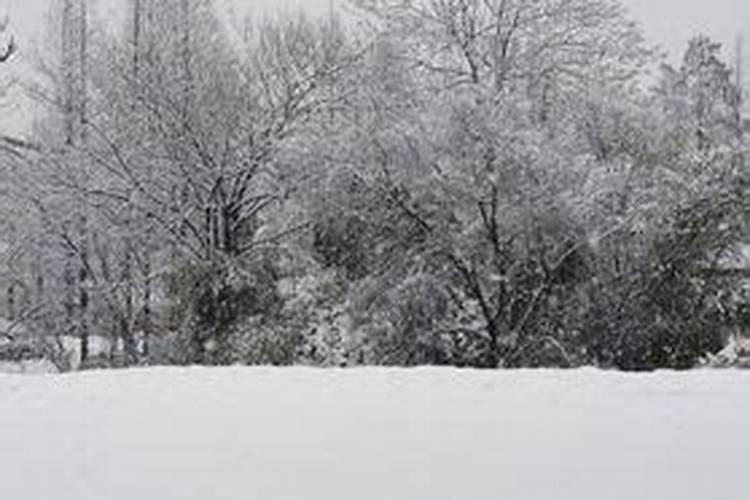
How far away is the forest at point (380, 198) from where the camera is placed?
16.7 m

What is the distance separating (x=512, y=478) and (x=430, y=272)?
921 centimetres

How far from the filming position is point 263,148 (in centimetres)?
2119

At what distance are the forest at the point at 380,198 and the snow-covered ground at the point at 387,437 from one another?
554 centimetres

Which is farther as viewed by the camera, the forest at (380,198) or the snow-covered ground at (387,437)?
the forest at (380,198)

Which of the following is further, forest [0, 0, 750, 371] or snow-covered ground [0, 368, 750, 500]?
forest [0, 0, 750, 371]

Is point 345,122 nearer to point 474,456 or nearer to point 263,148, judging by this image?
point 263,148

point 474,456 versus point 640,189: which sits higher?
point 640,189

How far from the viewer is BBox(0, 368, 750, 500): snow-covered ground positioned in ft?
26.1

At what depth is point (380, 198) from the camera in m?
17.5

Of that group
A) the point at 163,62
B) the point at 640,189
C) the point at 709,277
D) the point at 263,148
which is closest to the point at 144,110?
the point at 163,62

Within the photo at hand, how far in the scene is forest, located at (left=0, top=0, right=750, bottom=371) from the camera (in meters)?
16.7

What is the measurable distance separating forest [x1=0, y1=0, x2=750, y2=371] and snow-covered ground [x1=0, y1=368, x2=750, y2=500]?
5.54 metres

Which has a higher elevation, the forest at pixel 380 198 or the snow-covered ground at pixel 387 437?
the forest at pixel 380 198

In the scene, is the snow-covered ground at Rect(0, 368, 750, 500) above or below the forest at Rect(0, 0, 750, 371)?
below
